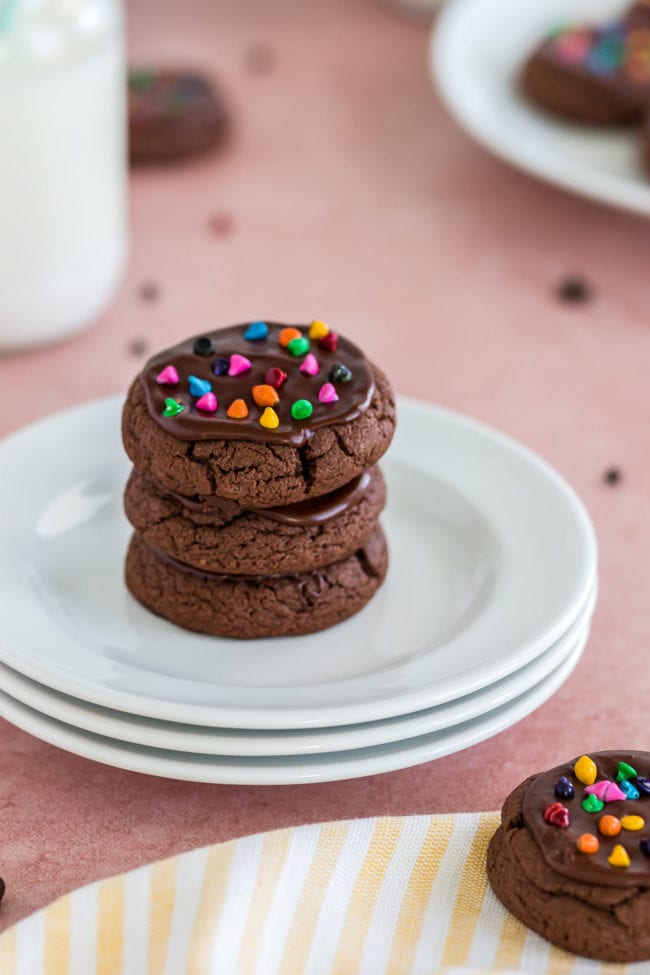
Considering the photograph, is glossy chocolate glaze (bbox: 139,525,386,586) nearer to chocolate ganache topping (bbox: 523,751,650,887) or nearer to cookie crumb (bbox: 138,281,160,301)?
chocolate ganache topping (bbox: 523,751,650,887)

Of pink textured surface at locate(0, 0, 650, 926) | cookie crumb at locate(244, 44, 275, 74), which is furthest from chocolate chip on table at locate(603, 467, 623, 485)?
cookie crumb at locate(244, 44, 275, 74)

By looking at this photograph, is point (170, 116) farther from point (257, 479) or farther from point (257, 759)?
point (257, 759)

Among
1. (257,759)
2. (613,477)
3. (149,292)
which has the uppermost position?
(257,759)

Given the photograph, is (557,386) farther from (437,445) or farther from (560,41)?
(560,41)

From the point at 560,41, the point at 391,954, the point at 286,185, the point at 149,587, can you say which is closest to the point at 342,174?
the point at 286,185

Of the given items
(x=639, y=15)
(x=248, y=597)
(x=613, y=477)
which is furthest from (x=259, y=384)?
(x=639, y=15)

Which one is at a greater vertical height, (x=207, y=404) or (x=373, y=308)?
(x=207, y=404)

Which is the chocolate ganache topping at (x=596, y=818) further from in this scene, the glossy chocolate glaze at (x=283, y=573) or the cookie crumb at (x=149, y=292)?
the cookie crumb at (x=149, y=292)
